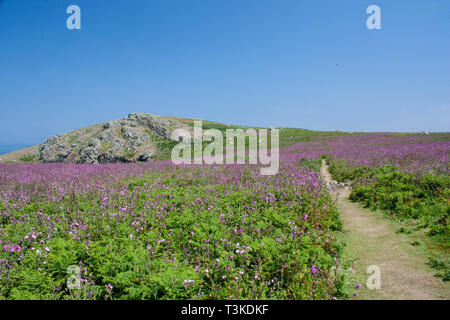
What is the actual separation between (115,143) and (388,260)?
2877 cm

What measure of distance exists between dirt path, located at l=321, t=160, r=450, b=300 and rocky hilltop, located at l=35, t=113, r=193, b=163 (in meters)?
23.2

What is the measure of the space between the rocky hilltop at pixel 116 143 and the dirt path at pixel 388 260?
23.2 m

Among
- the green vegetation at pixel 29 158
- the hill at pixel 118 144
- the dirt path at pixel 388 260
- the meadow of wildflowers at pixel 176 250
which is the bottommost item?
the dirt path at pixel 388 260

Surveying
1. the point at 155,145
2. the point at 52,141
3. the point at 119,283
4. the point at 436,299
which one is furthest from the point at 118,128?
the point at 436,299

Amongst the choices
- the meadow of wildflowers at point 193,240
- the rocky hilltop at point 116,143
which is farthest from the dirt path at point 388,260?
the rocky hilltop at point 116,143

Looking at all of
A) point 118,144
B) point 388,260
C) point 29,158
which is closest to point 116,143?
point 118,144

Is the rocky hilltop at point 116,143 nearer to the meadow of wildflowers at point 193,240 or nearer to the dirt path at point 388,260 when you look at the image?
the meadow of wildflowers at point 193,240

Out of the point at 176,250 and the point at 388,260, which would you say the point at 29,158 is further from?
the point at 388,260

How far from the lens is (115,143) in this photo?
2834cm

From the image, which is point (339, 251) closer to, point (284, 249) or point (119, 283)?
point (284, 249)

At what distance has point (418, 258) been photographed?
484cm

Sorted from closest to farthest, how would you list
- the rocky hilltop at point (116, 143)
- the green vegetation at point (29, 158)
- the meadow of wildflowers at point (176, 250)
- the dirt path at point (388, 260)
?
the meadow of wildflowers at point (176, 250)
the dirt path at point (388, 260)
the rocky hilltop at point (116, 143)
the green vegetation at point (29, 158)

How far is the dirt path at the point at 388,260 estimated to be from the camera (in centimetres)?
379

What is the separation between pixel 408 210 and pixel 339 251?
147 inches
